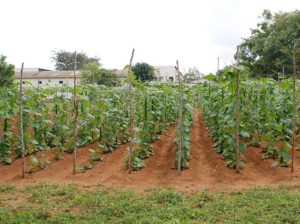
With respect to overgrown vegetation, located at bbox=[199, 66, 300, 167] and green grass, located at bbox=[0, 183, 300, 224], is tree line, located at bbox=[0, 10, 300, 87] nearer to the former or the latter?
overgrown vegetation, located at bbox=[199, 66, 300, 167]

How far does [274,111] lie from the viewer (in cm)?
916

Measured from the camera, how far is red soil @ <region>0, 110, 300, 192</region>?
711 cm

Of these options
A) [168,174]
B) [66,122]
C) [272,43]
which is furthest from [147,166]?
[272,43]

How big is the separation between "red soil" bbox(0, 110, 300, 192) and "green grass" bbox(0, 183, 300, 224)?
548 millimetres

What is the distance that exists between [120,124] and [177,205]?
5550 mm

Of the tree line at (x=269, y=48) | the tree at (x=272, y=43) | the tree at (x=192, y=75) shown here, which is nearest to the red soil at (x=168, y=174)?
the tree at (x=192, y=75)

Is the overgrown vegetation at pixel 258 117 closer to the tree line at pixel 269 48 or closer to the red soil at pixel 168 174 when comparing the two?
the red soil at pixel 168 174

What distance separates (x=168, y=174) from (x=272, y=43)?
81.5 ft

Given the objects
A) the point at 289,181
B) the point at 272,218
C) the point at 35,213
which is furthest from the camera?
the point at 289,181

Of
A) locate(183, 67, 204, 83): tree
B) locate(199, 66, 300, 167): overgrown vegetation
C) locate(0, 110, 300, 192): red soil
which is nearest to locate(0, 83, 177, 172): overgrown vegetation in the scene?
locate(0, 110, 300, 192): red soil

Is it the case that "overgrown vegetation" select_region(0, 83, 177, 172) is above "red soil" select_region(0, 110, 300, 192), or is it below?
above

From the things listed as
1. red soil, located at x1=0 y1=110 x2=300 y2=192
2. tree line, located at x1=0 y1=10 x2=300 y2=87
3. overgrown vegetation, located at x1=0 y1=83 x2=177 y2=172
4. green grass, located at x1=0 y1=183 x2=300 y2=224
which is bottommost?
green grass, located at x1=0 y1=183 x2=300 y2=224

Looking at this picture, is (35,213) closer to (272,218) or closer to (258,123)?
(272,218)

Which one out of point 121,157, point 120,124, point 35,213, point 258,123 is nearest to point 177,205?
point 35,213
